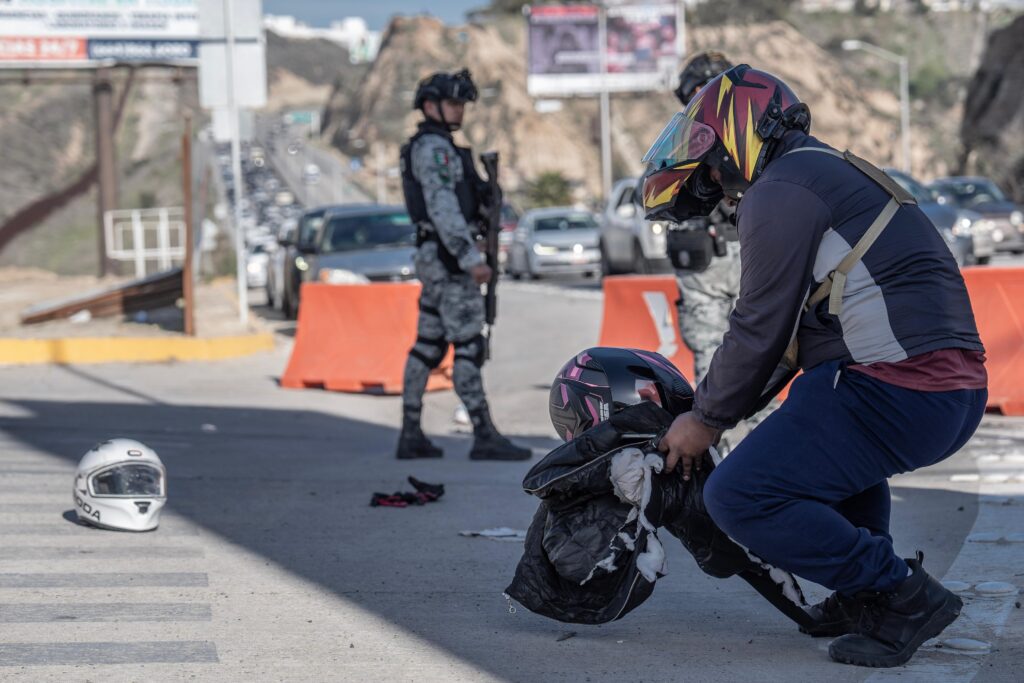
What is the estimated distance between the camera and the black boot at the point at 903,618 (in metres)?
3.89

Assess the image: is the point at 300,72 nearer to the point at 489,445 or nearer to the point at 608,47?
the point at 608,47

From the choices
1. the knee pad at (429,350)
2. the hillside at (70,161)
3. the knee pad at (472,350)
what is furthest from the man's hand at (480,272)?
the hillside at (70,161)

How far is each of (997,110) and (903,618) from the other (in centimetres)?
5586

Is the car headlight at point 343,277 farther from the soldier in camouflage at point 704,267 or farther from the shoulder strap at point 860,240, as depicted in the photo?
the shoulder strap at point 860,240

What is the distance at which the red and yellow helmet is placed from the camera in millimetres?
3893

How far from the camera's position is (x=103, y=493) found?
6.09m

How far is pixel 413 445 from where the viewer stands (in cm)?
825

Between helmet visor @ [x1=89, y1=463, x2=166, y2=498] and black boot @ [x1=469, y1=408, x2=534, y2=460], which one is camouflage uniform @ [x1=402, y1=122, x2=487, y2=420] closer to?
black boot @ [x1=469, y1=408, x2=534, y2=460]

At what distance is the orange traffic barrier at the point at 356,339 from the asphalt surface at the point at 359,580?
2.37m

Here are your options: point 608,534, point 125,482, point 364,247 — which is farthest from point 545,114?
point 608,534

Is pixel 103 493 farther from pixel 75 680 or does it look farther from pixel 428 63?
pixel 428 63

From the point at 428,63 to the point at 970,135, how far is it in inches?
1992

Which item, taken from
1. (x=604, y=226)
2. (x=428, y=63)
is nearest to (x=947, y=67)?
(x=428, y=63)

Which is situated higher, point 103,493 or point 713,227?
point 713,227
